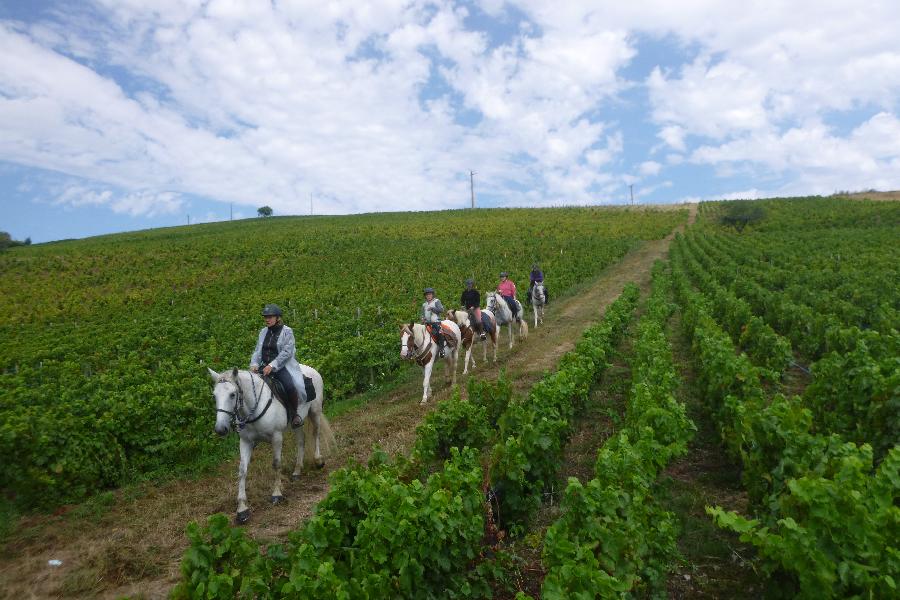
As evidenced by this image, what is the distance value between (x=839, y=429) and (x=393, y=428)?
24.9ft

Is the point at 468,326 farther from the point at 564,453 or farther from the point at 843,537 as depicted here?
the point at 843,537

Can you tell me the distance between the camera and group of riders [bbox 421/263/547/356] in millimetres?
12789

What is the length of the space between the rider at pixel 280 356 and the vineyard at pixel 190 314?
2901 mm

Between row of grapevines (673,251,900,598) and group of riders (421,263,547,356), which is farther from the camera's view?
group of riders (421,263,547,356)

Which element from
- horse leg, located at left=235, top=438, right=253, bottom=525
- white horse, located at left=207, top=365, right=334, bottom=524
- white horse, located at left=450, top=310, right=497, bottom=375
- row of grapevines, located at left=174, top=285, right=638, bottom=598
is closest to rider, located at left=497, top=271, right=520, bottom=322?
white horse, located at left=450, top=310, right=497, bottom=375

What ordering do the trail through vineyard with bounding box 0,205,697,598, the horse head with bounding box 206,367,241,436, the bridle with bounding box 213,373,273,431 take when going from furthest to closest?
the bridle with bounding box 213,373,273,431 → the horse head with bounding box 206,367,241,436 → the trail through vineyard with bounding box 0,205,697,598

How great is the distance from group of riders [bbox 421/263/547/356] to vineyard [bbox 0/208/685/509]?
2.69 meters

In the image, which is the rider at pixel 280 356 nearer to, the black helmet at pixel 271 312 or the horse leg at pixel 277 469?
the black helmet at pixel 271 312

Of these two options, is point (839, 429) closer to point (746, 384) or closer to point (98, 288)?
point (746, 384)

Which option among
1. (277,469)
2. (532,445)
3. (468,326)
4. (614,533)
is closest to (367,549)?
(614,533)

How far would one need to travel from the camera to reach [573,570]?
362cm

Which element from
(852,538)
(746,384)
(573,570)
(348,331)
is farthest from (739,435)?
(348,331)

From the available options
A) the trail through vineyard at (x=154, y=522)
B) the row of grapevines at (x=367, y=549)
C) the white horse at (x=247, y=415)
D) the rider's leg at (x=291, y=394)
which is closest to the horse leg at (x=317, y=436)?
the trail through vineyard at (x=154, y=522)

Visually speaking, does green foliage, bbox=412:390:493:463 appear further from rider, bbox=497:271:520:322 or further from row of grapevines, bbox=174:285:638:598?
rider, bbox=497:271:520:322
